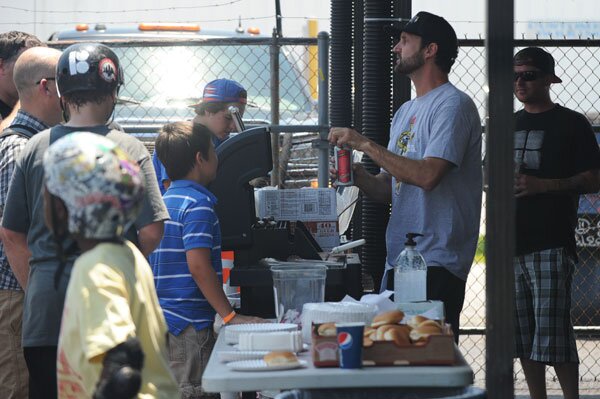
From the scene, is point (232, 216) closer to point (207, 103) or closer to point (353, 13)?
point (207, 103)

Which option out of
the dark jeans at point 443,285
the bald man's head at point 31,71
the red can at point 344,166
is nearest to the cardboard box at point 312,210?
the red can at point 344,166

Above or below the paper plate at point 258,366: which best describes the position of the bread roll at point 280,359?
above

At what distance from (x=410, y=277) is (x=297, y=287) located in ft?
1.61

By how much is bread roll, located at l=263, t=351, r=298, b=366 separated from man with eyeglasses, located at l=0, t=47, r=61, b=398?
148 cm

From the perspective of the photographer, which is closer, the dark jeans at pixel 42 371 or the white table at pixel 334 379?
the white table at pixel 334 379

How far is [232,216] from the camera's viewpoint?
464cm

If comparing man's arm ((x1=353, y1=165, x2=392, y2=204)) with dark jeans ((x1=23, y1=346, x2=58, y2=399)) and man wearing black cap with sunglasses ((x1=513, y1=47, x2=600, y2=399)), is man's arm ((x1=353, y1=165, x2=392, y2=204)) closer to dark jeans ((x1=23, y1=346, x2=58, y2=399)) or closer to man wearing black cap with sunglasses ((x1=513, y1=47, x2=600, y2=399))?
man wearing black cap with sunglasses ((x1=513, y1=47, x2=600, y2=399))

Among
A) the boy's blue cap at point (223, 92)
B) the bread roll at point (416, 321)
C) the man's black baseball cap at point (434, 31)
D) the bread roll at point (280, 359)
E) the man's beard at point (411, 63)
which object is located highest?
the man's black baseball cap at point (434, 31)

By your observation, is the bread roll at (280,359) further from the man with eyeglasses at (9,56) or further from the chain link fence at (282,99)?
the chain link fence at (282,99)

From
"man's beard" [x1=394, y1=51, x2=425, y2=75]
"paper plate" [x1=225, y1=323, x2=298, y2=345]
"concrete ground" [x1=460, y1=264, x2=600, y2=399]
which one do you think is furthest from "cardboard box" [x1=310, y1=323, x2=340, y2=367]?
"concrete ground" [x1=460, y1=264, x2=600, y2=399]

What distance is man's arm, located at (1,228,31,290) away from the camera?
3742 mm

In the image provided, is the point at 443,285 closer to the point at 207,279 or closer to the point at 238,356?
the point at 207,279

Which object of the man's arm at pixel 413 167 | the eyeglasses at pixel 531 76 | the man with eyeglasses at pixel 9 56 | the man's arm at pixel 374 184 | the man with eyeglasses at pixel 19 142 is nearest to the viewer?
the man with eyeglasses at pixel 19 142

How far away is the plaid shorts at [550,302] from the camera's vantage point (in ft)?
18.2
